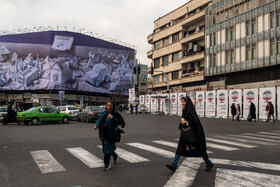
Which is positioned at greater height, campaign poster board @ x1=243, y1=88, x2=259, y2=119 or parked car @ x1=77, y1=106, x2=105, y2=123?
campaign poster board @ x1=243, y1=88, x2=259, y2=119

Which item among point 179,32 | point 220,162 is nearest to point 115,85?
point 179,32

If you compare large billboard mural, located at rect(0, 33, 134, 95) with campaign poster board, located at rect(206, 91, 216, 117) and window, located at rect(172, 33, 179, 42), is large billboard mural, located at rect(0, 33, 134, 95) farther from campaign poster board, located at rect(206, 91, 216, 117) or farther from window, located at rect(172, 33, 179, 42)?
campaign poster board, located at rect(206, 91, 216, 117)

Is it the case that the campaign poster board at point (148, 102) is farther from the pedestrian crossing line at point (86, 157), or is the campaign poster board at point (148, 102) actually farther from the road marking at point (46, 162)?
the road marking at point (46, 162)

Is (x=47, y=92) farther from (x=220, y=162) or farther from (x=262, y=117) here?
(x=220, y=162)

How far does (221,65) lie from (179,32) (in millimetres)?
15453

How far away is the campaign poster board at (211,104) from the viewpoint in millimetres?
31766

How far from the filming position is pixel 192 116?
6.51 metres

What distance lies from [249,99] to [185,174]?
23015 millimetres

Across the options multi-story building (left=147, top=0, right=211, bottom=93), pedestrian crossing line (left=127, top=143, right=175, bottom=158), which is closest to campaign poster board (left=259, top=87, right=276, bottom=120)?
Answer: multi-story building (left=147, top=0, right=211, bottom=93)

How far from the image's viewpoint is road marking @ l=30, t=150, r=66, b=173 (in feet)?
22.9

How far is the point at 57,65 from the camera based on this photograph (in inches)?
3428

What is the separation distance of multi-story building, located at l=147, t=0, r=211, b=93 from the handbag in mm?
35720

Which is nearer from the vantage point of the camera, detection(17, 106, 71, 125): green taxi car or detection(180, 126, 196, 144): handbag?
detection(180, 126, 196, 144): handbag

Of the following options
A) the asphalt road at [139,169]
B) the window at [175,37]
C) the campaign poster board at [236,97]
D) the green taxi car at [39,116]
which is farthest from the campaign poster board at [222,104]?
the window at [175,37]
